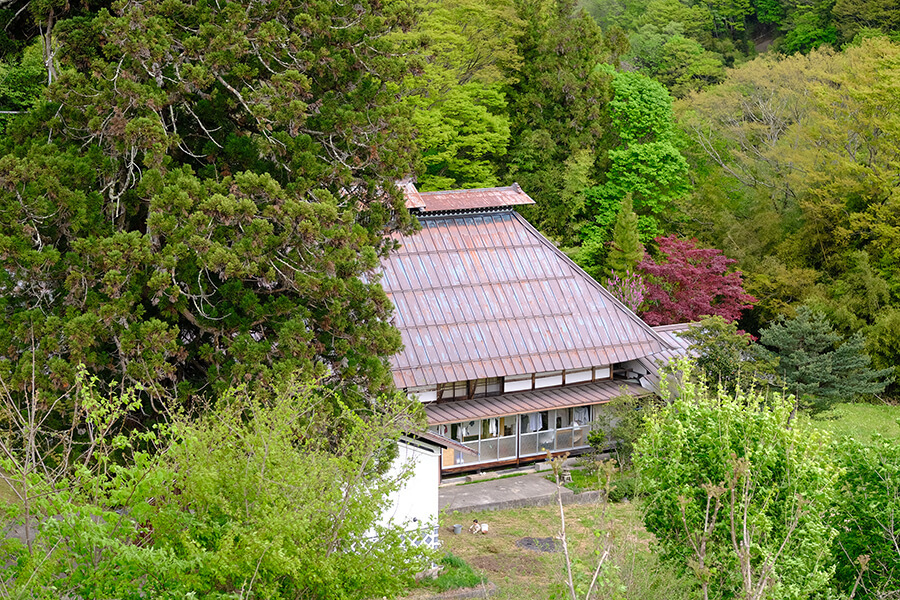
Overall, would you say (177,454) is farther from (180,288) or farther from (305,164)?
(305,164)

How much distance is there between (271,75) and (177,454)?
26.1ft

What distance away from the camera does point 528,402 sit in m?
24.3

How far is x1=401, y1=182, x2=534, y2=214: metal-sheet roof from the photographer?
2539 cm

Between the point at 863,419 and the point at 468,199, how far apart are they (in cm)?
1414

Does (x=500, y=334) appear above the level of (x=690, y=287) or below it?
above

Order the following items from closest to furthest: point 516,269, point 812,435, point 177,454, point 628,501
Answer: point 177,454
point 812,435
point 628,501
point 516,269

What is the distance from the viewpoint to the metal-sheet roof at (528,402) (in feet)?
76.3

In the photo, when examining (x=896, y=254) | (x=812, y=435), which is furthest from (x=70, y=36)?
(x=896, y=254)

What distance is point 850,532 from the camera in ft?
42.3

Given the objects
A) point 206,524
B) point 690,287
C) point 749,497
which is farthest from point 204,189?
point 690,287

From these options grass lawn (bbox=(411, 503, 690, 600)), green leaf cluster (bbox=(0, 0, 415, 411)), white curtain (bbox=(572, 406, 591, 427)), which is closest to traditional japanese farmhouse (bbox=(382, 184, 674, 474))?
white curtain (bbox=(572, 406, 591, 427))

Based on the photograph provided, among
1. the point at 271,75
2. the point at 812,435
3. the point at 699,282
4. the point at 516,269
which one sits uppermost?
the point at 271,75

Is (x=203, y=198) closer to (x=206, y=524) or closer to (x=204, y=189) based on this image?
(x=204, y=189)

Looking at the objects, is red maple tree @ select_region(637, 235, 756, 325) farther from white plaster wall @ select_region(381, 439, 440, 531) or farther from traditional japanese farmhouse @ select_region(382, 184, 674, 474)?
white plaster wall @ select_region(381, 439, 440, 531)
